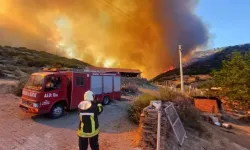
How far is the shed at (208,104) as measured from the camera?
68.6 feet

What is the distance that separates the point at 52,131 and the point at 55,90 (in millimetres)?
2431

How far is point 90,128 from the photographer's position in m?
5.38

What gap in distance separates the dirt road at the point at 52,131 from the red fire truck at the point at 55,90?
1.99 ft

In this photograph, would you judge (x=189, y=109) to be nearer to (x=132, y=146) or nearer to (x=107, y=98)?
(x=132, y=146)

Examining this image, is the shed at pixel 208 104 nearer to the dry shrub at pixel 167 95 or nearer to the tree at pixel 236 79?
the tree at pixel 236 79

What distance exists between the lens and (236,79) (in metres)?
21.7

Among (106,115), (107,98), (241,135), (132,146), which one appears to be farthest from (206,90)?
(132,146)

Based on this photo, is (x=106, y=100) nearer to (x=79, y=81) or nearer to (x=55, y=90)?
(x=79, y=81)

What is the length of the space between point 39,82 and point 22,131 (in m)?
2.57

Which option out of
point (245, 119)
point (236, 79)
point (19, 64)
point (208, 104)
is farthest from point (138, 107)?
point (19, 64)

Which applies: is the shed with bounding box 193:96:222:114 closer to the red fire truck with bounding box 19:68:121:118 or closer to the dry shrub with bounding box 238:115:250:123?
the dry shrub with bounding box 238:115:250:123

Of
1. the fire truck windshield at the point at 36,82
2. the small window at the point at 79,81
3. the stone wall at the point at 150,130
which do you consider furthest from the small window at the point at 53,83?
the stone wall at the point at 150,130

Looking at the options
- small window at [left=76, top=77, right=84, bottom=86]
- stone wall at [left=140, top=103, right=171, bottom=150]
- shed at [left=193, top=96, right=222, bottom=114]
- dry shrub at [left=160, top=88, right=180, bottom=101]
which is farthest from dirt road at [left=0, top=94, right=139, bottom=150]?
shed at [left=193, top=96, right=222, bottom=114]

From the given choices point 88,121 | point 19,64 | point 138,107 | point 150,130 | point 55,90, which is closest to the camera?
point 88,121
